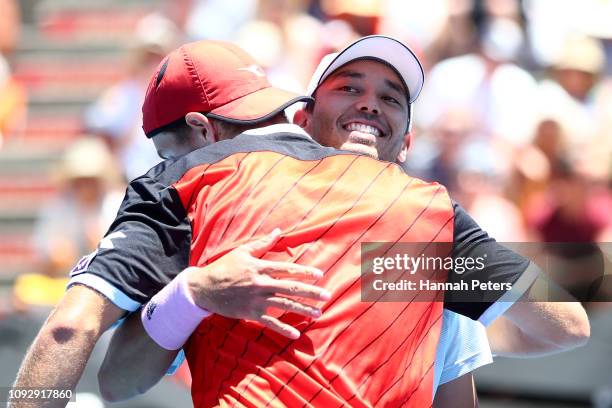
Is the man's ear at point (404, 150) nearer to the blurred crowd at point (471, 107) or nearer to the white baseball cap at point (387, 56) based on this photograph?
the white baseball cap at point (387, 56)

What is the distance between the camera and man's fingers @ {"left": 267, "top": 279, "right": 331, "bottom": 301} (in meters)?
3.02

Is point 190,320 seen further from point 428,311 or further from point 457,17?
point 457,17

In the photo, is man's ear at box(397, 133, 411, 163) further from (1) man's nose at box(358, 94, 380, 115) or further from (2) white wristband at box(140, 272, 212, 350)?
(2) white wristband at box(140, 272, 212, 350)

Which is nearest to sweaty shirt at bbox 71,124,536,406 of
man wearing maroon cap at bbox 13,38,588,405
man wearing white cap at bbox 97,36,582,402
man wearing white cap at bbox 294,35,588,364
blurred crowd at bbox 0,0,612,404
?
man wearing maroon cap at bbox 13,38,588,405

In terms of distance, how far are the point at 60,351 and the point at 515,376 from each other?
3.76 m

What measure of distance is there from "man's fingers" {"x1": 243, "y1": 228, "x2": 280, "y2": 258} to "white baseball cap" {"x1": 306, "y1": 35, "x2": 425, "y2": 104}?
2.94 ft

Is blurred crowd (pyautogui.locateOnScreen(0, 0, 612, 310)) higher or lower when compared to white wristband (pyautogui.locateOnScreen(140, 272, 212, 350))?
higher

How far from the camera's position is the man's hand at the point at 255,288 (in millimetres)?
3025

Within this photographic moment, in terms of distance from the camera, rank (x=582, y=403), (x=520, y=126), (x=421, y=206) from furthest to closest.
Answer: (x=520, y=126) → (x=582, y=403) → (x=421, y=206)

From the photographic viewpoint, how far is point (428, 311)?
3295 mm

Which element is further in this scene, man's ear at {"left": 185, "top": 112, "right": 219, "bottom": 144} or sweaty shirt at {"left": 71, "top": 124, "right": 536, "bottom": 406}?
man's ear at {"left": 185, "top": 112, "right": 219, "bottom": 144}

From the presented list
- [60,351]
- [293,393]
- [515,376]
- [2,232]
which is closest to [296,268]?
[293,393]

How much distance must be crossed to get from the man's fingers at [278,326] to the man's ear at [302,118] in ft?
3.82

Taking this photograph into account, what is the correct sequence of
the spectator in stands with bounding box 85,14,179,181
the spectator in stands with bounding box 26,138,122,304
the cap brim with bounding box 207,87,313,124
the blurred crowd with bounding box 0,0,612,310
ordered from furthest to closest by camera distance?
the spectator in stands with bounding box 85,14,179,181, the spectator in stands with bounding box 26,138,122,304, the blurred crowd with bounding box 0,0,612,310, the cap brim with bounding box 207,87,313,124
